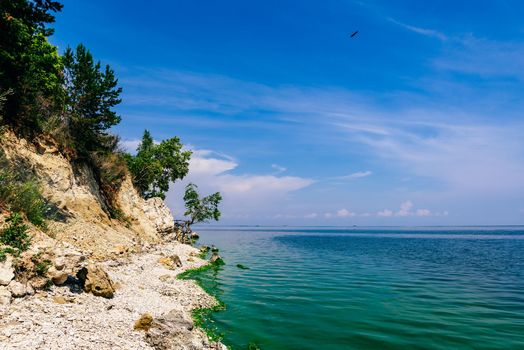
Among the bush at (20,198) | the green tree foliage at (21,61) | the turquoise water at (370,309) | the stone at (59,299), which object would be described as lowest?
the turquoise water at (370,309)

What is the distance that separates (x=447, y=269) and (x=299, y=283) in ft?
73.3

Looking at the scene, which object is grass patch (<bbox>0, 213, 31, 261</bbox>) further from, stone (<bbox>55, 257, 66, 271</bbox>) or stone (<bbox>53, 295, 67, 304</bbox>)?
stone (<bbox>53, 295, 67, 304</bbox>)

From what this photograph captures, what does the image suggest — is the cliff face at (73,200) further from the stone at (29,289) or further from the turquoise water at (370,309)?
the turquoise water at (370,309)

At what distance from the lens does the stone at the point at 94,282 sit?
1527 cm

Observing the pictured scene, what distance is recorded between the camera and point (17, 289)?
38.4 feet

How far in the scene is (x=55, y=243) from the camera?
17.2m

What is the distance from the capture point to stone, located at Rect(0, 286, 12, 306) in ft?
35.2

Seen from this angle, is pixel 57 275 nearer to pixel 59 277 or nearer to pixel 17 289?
pixel 59 277

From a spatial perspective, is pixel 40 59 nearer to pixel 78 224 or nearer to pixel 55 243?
pixel 78 224

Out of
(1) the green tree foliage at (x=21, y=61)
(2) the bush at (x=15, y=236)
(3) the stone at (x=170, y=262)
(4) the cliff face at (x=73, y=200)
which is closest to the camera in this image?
(2) the bush at (x=15, y=236)

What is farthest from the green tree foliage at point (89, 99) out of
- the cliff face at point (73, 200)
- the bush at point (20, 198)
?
the bush at point (20, 198)

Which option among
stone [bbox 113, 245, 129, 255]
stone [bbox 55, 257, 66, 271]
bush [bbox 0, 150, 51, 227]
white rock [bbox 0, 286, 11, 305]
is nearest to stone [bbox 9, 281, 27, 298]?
white rock [bbox 0, 286, 11, 305]

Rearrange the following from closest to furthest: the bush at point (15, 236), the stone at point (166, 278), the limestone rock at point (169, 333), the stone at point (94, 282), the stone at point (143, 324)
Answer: the limestone rock at point (169, 333) < the stone at point (143, 324) < the bush at point (15, 236) < the stone at point (94, 282) < the stone at point (166, 278)

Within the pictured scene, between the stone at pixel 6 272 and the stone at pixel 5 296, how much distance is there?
1.08ft
